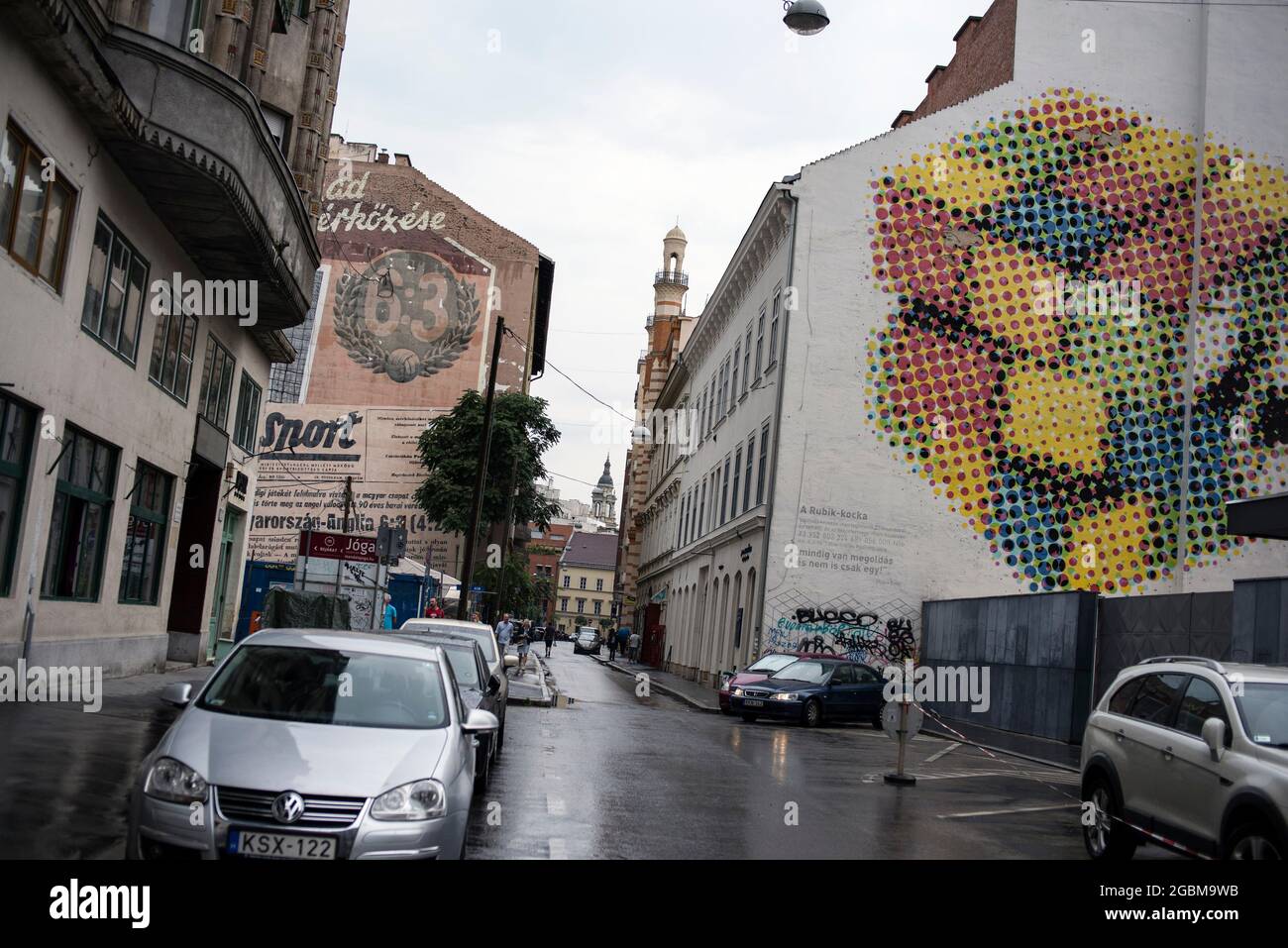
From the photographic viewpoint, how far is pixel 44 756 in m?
10.1

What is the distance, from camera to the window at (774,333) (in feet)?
110

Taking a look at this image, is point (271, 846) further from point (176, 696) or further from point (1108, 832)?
point (1108, 832)

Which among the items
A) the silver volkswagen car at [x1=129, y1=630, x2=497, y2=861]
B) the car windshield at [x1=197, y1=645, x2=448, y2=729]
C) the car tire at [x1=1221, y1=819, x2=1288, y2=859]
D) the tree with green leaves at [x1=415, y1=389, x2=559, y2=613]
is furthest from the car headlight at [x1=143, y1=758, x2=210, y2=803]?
the tree with green leaves at [x1=415, y1=389, x2=559, y2=613]

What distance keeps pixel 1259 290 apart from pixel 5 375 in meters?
31.0

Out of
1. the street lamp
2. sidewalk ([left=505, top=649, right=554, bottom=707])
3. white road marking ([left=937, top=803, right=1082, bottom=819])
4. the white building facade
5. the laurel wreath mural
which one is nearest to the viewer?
white road marking ([left=937, top=803, right=1082, bottom=819])

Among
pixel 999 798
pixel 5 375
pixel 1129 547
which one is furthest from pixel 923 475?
pixel 5 375

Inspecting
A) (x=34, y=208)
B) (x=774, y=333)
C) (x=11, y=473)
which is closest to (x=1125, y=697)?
(x=11, y=473)

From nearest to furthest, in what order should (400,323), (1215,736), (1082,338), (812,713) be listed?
(1215,736), (812,713), (1082,338), (400,323)

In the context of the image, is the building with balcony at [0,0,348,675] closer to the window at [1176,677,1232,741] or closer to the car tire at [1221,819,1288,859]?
the window at [1176,677,1232,741]

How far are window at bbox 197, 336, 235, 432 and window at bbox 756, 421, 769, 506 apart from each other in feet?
47.2

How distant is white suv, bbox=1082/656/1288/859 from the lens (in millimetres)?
7457

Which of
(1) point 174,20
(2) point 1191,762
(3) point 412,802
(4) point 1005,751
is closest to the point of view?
(3) point 412,802

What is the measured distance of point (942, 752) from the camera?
2088 centimetres

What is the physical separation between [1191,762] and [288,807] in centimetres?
590
